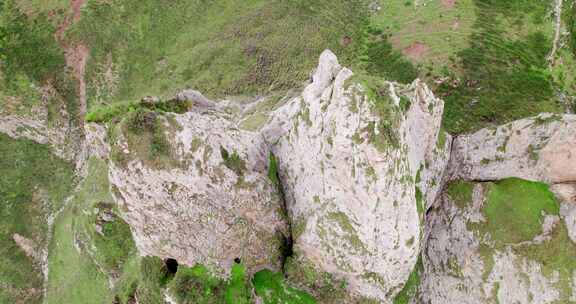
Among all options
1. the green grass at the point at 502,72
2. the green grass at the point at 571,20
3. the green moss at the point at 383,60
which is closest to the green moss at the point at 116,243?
the green moss at the point at 383,60

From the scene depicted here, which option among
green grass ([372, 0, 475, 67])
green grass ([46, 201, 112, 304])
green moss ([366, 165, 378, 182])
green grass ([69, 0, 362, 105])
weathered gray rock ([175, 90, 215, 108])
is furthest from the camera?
green grass ([69, 0, 362, 105])

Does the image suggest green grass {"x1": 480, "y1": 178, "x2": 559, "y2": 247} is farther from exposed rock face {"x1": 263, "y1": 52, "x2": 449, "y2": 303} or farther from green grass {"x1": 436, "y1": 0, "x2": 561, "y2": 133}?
green grass {"x1": 436, "y1": 0, "x2": 561, "y2": 133}

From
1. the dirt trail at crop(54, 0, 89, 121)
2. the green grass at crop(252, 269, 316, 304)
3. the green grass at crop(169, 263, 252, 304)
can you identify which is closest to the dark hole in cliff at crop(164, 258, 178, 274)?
the green grass at crop(169, 263, 252, 304)

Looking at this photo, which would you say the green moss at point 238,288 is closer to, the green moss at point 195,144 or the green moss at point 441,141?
the green moss at point 195,144

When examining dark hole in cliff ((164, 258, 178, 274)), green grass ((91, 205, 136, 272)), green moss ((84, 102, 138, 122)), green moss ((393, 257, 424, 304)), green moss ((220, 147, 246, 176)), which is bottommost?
green grass ((91, 205, 136, 272))

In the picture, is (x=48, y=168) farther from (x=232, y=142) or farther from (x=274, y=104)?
(x=232, y=142)

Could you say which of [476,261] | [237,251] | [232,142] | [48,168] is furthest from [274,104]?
[48,168]
